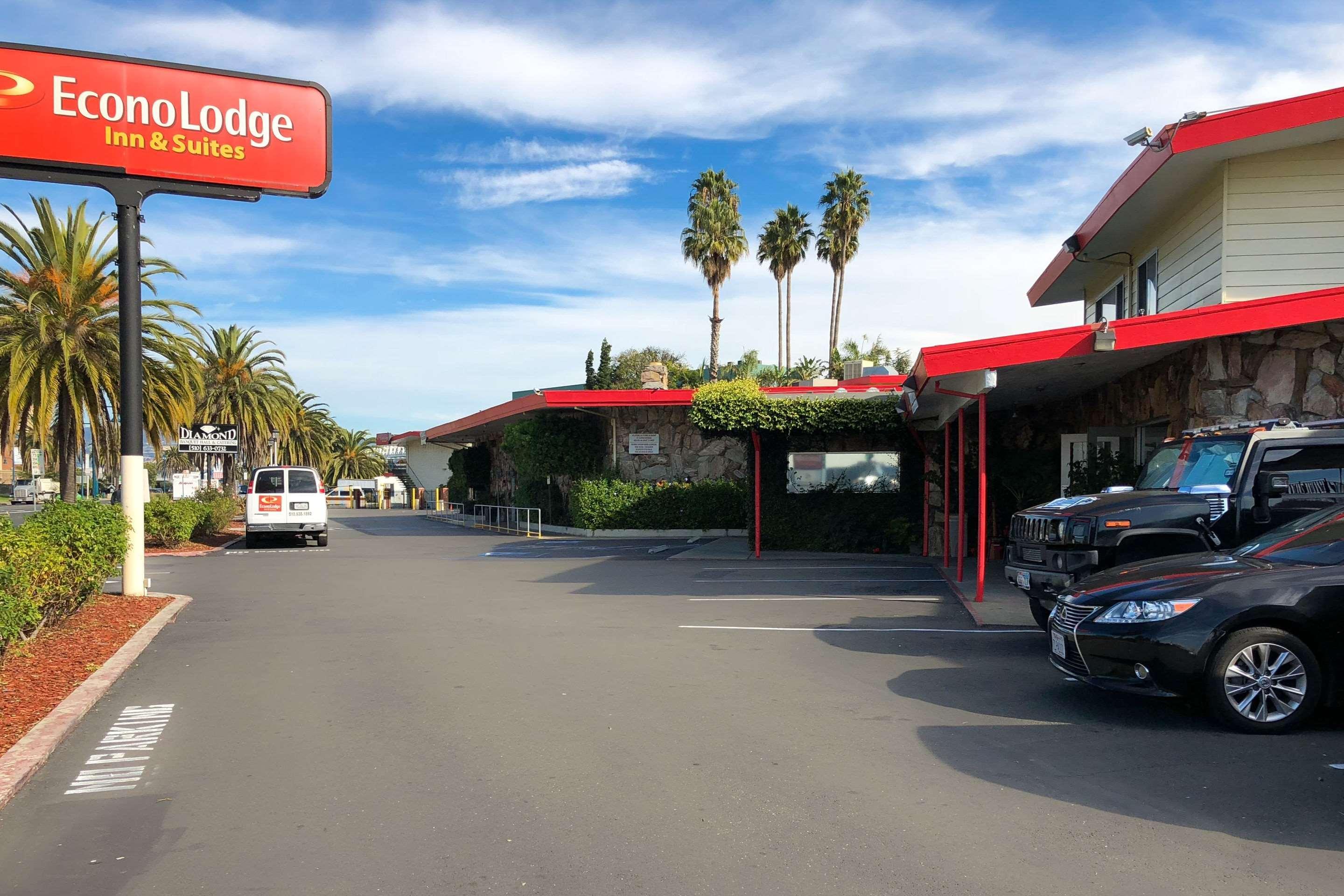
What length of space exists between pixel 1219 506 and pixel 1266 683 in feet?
9.26

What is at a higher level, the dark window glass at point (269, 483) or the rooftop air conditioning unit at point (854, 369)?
the rooftop air conditioning unit at point (854, 369)

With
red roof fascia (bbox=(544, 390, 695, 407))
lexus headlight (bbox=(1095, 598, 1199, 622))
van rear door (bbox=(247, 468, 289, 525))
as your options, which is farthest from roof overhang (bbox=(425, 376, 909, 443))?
lexus headlight (bbox=(1095, 598, 1199, 622))

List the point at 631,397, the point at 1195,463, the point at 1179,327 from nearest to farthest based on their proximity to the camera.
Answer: the point at 1195,463, the point at 1179,327, the point at 631,397

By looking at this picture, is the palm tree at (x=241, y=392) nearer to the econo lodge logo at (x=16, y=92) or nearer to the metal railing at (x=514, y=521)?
the metal railing at (x=514, y=521)

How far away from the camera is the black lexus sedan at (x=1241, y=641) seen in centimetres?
657

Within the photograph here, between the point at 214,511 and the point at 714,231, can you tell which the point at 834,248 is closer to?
the point at 714,231

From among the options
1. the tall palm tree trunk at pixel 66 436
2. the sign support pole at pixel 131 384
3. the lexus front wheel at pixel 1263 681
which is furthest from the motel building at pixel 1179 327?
the tall palm tree trunk at pixel 66 436

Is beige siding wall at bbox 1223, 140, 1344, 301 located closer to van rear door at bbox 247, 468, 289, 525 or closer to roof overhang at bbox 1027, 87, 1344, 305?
roof overhang at bbox 1027, 87, 1344, 305

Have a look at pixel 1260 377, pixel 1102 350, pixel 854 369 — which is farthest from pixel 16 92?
pixel 854 369

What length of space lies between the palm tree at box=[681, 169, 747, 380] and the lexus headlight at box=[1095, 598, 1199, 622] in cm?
4248

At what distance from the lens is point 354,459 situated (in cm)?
8744

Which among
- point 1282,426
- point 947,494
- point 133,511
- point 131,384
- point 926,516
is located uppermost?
point 131,384

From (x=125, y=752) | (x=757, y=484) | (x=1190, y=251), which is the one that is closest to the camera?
(x=125, y=752)

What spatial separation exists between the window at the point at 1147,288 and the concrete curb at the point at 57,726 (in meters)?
15.3
